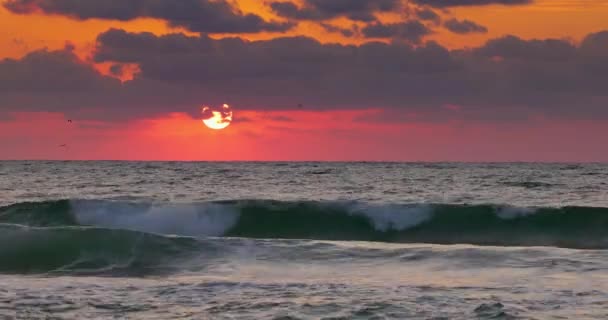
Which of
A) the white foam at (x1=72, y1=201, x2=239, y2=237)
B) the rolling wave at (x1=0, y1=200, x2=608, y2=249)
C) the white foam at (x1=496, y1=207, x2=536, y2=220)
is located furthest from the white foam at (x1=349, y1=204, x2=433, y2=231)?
the white foam at (x1=72, y1=201, x2=239, y2=237)

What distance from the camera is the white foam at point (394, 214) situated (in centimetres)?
2656

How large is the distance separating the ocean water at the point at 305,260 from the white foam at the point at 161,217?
0.07m

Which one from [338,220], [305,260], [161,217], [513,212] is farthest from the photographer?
[161,217]

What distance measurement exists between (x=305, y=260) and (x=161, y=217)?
12.6 metres

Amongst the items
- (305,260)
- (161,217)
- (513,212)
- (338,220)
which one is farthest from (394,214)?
(305,260)

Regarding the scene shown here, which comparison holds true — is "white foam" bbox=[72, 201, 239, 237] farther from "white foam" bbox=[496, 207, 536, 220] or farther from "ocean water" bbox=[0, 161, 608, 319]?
"white foam" bbox=[496, 207, 536, 220]

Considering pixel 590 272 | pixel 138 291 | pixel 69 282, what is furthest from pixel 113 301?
pixel 590 272

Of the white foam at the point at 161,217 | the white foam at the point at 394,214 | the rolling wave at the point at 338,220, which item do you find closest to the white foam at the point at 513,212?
the rolling wave at the point at 338,220

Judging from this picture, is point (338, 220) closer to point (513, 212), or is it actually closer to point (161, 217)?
point (513, 212)

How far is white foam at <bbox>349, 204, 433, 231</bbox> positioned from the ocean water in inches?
2.5

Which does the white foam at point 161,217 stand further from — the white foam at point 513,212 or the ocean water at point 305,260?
the white foam at point 513,212

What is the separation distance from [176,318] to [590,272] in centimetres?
722

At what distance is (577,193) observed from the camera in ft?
120

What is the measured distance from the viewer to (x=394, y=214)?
2738 cm
